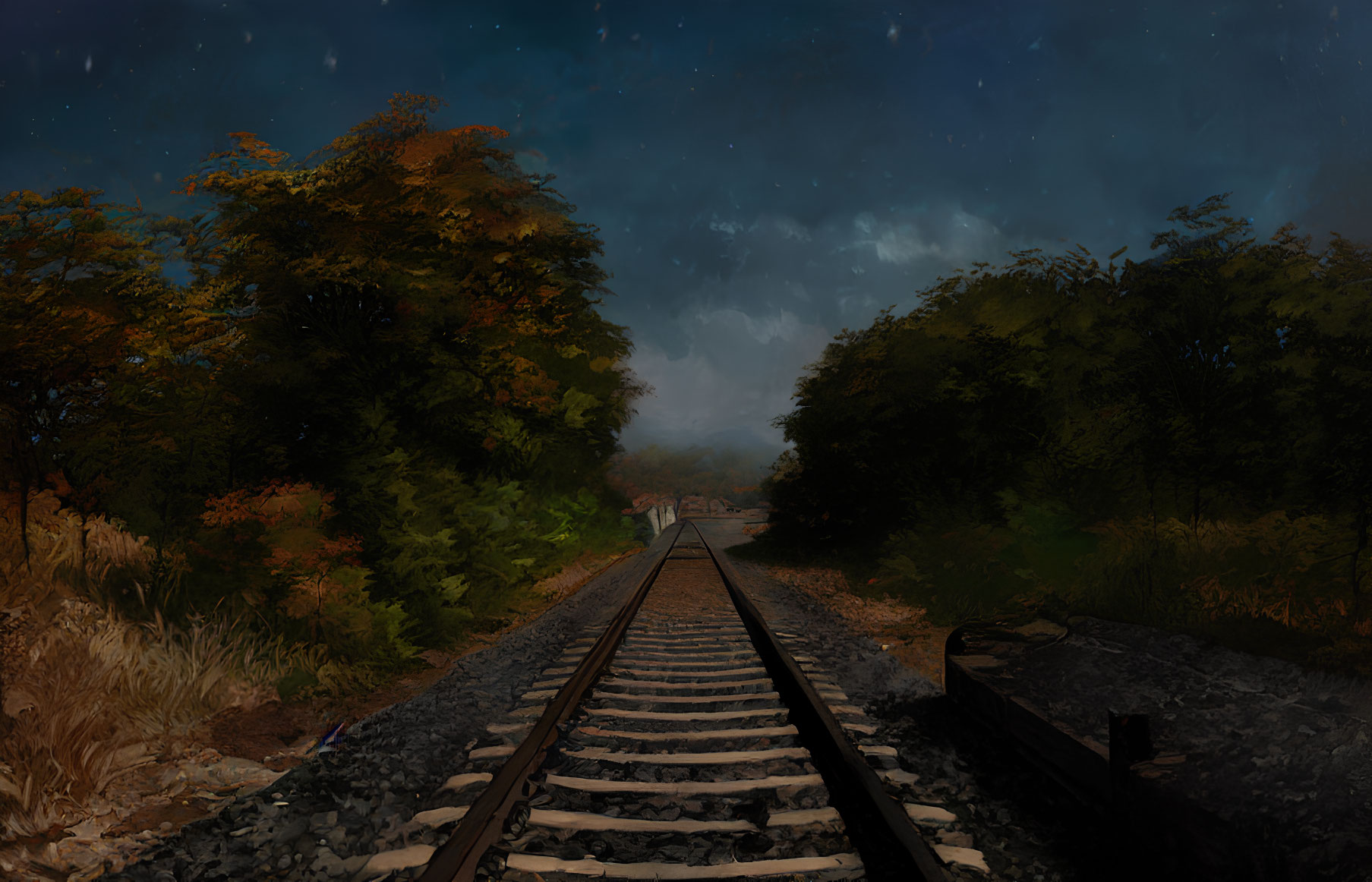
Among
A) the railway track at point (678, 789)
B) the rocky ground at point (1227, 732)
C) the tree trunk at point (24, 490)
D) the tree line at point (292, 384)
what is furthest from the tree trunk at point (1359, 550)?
the tree trunk at point (24, 490)

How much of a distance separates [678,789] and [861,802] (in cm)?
96

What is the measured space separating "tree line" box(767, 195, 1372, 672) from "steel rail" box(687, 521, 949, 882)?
4.59 m

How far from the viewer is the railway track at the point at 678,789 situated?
2639mm

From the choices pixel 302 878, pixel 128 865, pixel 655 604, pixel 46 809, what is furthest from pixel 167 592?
pixel 655 604

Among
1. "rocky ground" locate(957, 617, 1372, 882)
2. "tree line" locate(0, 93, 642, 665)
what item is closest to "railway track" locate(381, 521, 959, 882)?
"rocky ground" locate(957, 617, 1372, 882)

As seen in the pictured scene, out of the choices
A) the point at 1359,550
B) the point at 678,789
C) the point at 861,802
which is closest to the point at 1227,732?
the point at 861,802

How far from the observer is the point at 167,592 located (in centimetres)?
581

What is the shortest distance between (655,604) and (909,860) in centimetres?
778

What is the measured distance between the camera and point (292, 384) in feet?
23.3

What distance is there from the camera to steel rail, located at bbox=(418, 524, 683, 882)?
8.07 feet

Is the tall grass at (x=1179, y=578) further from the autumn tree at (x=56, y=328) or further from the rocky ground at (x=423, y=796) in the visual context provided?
the autumn tree at (x=56, y=328)

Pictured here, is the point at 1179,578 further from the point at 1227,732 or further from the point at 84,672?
the point at 84,672

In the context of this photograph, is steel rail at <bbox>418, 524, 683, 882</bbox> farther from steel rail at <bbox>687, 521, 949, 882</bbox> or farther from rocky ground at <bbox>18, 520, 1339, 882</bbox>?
steel rail at <bbox>687, 521, 949, 882</bbox>

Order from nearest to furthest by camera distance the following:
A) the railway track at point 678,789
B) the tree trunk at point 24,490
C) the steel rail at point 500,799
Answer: the steel rail at point 500,799 < the railway track at point 678,789 < the tree trunk at point 24,490
